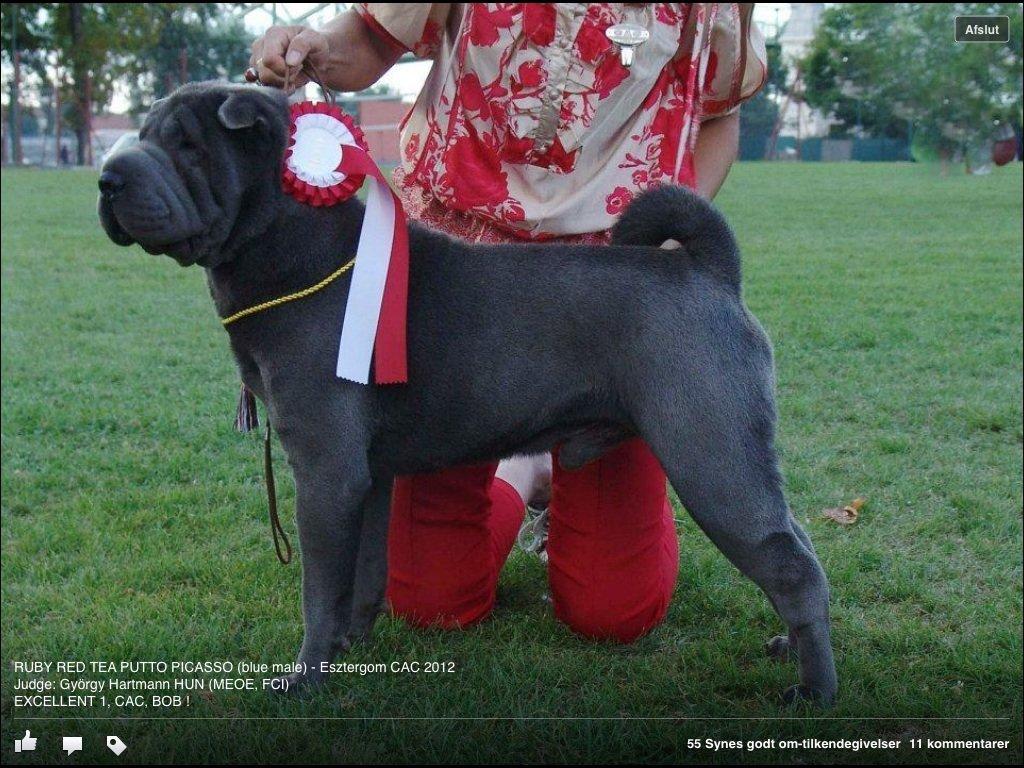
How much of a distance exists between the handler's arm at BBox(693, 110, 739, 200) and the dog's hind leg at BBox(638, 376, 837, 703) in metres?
0.89

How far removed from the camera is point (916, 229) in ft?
42.4

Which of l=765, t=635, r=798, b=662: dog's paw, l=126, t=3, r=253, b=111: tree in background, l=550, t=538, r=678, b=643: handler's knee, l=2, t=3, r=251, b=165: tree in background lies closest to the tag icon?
l=550, t=538, r=678, b=643: handler's knee

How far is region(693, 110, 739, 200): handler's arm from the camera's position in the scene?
3.17 metres

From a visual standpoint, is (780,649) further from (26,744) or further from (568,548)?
(26,744)

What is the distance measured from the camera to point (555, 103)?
293 cm

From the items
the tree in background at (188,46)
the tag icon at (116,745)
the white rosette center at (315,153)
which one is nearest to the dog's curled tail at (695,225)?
the white rosette center at (315,153)

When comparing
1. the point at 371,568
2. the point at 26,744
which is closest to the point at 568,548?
the point at 371,568

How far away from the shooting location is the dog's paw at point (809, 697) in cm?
268

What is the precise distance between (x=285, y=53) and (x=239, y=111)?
0.47m

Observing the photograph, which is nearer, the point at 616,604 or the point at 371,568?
the point at 371,568

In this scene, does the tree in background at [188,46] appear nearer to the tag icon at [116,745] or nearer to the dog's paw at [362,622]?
the dog's paw at [362,622]

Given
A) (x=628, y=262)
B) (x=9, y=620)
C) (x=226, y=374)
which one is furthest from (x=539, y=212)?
(x=226, y=374)

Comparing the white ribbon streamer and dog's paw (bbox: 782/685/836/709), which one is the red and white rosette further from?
dog's paw (bbox: 782/685/836/709)

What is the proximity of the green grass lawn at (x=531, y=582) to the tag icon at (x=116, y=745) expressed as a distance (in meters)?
0.04
